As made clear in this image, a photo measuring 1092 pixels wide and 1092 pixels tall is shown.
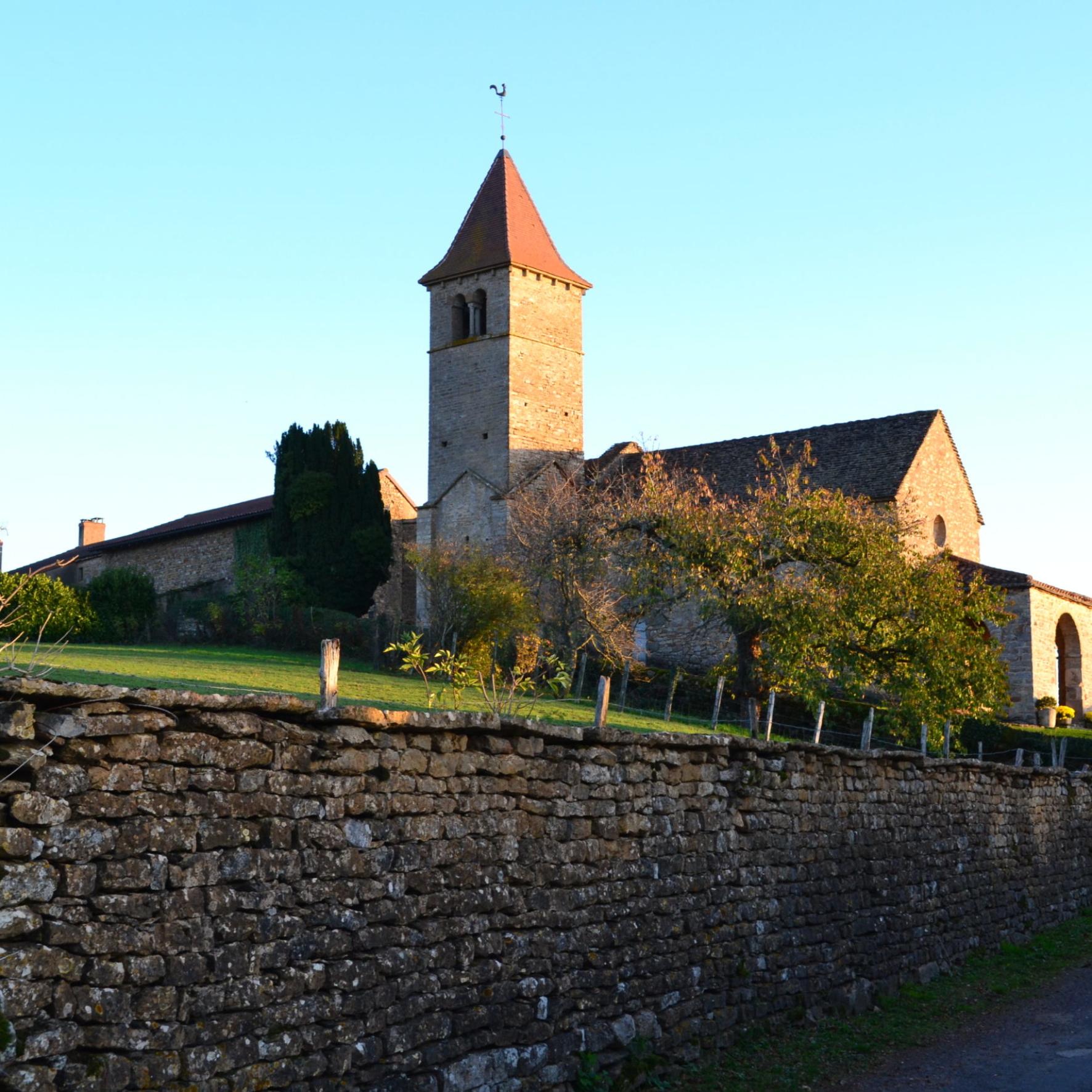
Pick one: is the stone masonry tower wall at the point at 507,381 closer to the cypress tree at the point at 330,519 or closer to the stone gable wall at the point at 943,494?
the cypress tree at the point at 330,519

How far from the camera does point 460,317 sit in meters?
40.4

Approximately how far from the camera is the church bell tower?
37750 millimetres

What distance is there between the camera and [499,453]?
37625 mm

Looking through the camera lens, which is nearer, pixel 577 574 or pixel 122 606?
pixel 577 574

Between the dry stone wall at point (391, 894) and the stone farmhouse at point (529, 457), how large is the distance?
23.1m

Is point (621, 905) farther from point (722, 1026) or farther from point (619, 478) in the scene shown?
point (619, 478)

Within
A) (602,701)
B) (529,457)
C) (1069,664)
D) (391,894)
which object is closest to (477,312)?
(529,457)

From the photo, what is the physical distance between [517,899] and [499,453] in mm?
31031

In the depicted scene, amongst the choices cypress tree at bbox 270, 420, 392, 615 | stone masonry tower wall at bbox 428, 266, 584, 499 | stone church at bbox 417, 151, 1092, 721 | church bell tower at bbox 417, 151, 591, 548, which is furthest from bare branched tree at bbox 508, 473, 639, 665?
cypress tree at bbox 270, 420, 392, 615

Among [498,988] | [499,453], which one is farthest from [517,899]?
[499,453]

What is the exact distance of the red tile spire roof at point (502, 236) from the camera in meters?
39.5

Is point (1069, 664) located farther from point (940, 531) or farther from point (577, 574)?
point (577, 574)

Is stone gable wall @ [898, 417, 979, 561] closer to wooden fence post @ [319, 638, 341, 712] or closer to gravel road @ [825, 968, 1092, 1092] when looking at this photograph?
gravel road @ [825, 968, 1092, 1092]

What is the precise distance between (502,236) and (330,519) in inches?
412
